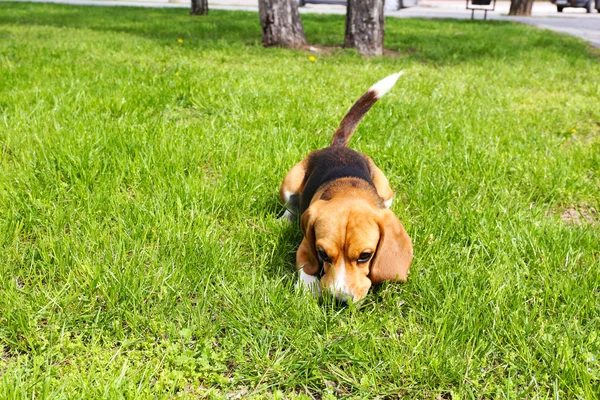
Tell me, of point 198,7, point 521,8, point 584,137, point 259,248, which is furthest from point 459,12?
point 259,248

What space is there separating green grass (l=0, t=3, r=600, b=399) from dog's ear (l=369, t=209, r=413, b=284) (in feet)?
0.63

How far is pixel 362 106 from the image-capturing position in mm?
4059

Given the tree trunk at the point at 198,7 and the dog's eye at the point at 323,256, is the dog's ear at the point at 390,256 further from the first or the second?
the tree trunk at the point at 198,7

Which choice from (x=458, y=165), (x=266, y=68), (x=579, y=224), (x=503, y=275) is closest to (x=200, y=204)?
(x=503, y=275)

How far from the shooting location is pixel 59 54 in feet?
25.9

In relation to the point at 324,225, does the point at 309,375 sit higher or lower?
lower

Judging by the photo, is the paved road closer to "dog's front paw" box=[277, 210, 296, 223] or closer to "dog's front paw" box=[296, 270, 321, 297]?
"dog's front paw" box=[277, 210, 296, 223]

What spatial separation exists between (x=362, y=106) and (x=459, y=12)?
94.7ft

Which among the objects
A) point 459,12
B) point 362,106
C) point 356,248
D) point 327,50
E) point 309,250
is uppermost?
point 362,106

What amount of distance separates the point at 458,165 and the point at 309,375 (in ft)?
8.72

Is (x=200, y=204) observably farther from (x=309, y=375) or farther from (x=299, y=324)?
(x=309, y=375)

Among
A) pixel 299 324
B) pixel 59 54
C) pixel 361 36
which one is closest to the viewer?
pixel 299 324

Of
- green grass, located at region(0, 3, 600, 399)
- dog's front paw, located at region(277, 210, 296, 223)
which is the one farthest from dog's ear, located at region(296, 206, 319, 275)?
dog's front paw, located at region(277, 210, 296, 223)

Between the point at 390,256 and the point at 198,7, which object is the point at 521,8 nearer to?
the point at 198,7
